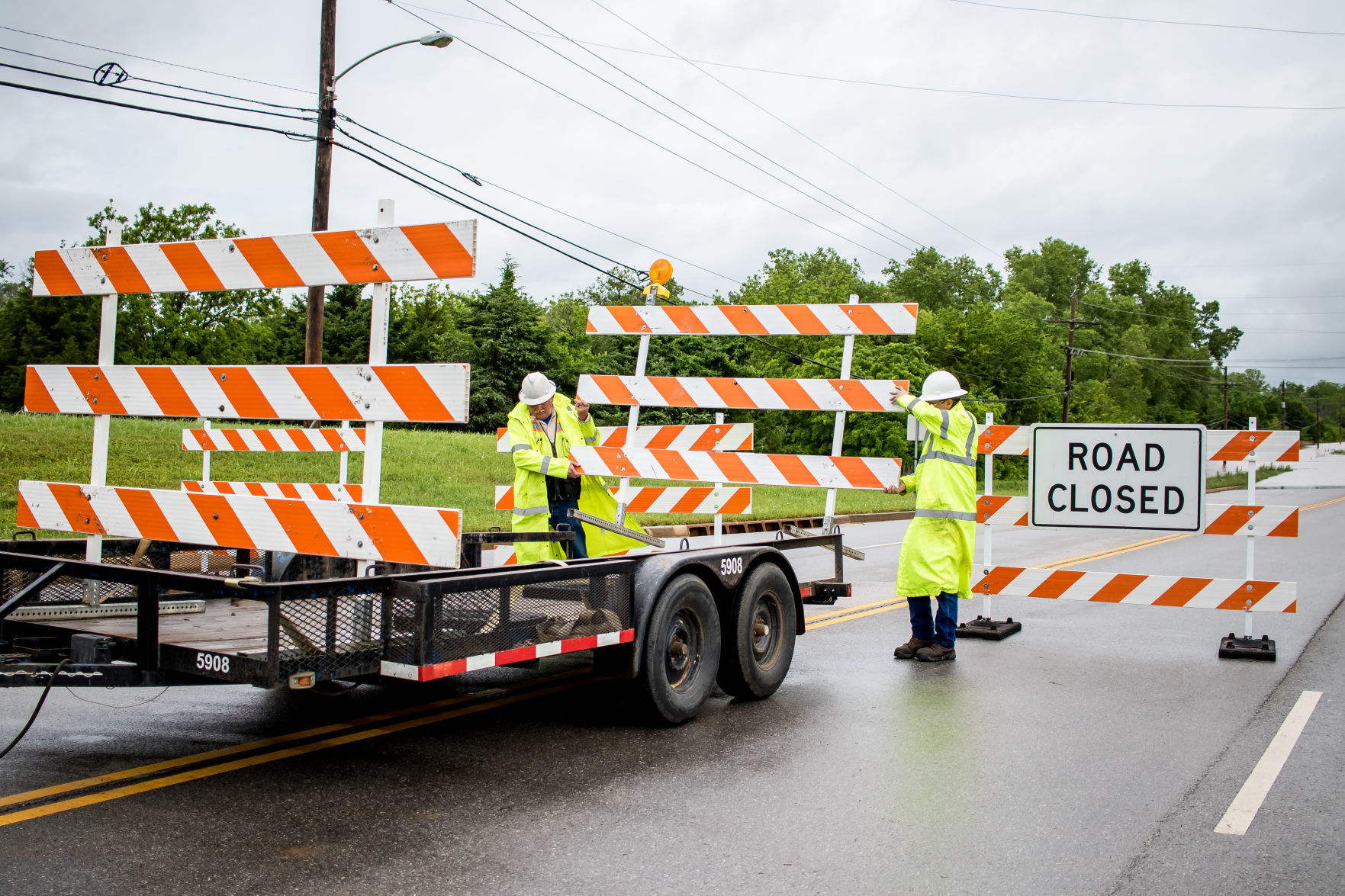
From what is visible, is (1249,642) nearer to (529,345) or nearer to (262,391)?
(262,391)

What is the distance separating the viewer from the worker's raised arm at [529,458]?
6961 millimetres

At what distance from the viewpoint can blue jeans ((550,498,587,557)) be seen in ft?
24.5

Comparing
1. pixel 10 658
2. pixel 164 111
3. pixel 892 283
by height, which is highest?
pixel 892 283

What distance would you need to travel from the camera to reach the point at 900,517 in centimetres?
2627

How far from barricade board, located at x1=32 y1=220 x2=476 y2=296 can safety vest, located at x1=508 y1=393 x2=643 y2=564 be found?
217 cm

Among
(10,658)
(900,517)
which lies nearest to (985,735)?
(10,658)

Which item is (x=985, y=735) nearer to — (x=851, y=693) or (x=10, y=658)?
(x=851, y=693)

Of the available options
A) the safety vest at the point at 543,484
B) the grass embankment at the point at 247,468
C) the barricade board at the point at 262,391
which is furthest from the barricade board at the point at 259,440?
the grass embankment at the point at 247,468

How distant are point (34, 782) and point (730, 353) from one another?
44154 millimetres

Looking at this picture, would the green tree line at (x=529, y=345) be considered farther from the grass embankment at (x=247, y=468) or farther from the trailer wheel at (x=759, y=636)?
the trailer wheel at (x=759, y=636)

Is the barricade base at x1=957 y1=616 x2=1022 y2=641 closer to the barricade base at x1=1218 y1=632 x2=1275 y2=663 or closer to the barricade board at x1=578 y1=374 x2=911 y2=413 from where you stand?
the barricade base at x1=1218 y1=632 x2=1275 y2=663

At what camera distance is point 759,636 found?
6.84 metres

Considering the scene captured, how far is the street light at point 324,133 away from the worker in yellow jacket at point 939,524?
36.8 ft

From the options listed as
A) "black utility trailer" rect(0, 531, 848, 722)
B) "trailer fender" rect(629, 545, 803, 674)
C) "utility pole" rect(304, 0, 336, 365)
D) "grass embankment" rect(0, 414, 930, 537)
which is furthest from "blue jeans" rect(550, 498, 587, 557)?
"utility pole" rect(304, 0, 336, 365)
